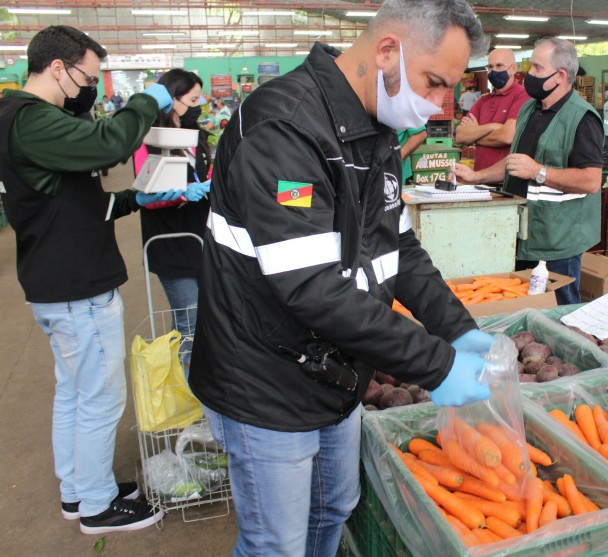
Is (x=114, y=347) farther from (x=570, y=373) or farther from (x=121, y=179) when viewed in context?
(x=121, y=179)

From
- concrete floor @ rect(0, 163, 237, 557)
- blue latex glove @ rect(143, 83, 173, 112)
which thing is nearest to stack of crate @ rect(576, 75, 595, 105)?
concrete floor @ rect(0, 163, 237, 557)

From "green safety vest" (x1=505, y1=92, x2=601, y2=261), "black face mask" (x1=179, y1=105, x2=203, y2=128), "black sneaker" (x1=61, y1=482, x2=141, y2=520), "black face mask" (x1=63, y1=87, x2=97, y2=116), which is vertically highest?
"black face mask" (x1=63, y1=87, x2=97, y2=116)

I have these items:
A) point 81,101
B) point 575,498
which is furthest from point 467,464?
point 81,101

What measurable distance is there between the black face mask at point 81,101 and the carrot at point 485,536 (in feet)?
6.13

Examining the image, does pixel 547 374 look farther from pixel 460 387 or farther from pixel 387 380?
pixel 460 387

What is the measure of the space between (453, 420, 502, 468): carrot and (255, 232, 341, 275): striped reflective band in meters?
0.70

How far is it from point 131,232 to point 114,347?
238 inches

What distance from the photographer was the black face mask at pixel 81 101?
2.07m

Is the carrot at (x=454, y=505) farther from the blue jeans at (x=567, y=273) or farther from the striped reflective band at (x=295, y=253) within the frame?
the blue jeans at (x=567, y=273)

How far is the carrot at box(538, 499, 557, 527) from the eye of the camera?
1.39 m

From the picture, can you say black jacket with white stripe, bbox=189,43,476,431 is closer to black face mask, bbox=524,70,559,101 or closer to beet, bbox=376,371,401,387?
beet, bbox=376,371,401,387

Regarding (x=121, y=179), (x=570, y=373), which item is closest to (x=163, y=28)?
(x=121, y=179)

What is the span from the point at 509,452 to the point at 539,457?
23 cm

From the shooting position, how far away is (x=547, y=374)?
6.57 ft
